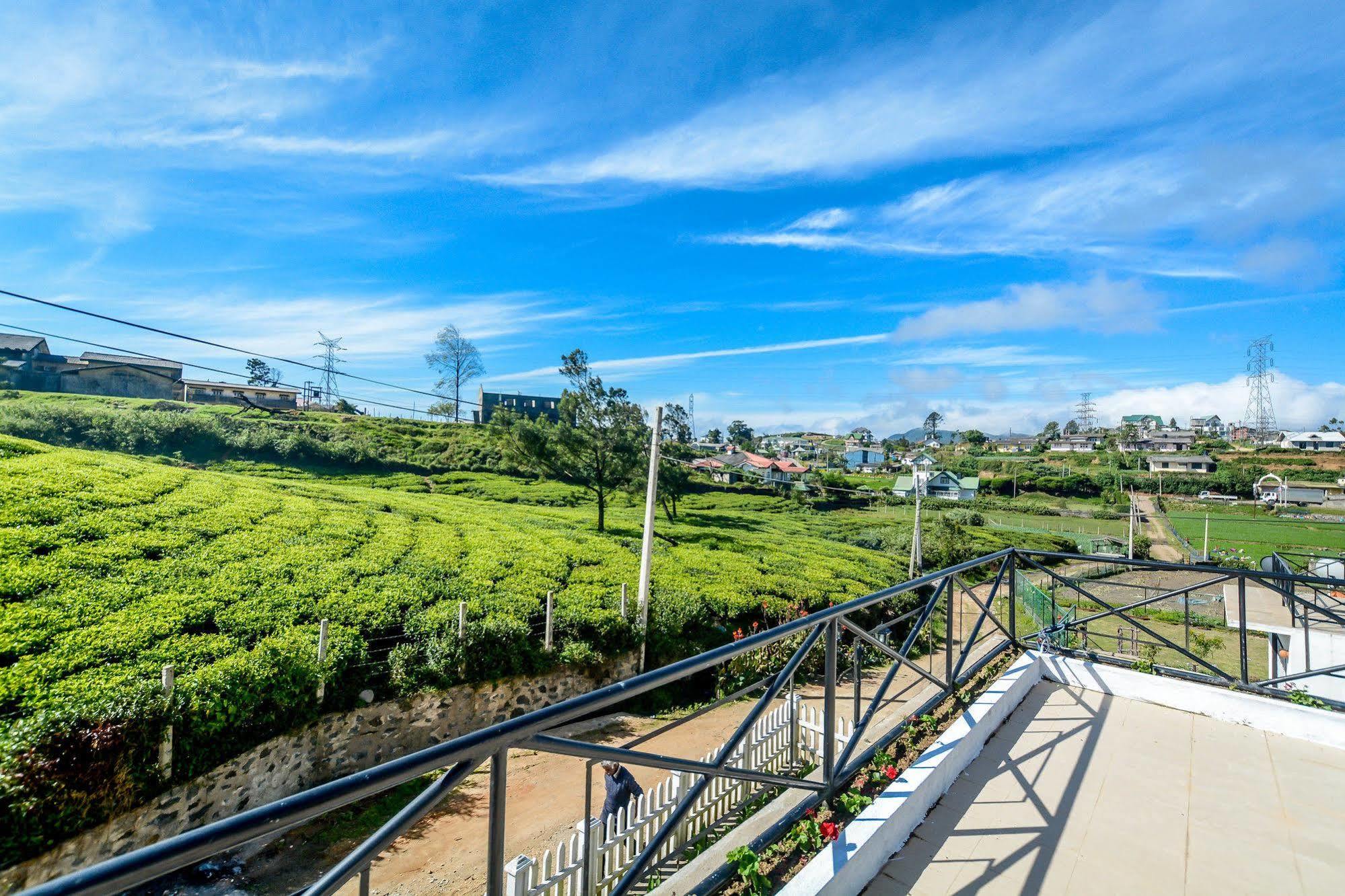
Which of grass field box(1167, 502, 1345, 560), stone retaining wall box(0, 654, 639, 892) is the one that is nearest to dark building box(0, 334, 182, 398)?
stone retaining wall box(0, 654, 639, 892)

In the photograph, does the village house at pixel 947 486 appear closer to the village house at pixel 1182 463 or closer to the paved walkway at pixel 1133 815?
the village house at pixel 1182 463

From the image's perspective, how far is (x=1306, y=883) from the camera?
6.33 feet

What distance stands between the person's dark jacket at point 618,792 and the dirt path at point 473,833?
75 centimetres

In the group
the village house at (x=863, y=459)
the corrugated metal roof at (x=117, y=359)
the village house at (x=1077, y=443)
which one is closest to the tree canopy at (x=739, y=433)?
the village house at (x=863, y=459)

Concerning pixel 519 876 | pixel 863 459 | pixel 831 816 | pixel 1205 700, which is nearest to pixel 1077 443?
pixel 863 459

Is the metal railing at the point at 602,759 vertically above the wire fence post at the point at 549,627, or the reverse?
the metal railing at the point at 602,759

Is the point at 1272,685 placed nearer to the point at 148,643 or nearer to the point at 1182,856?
the point at 1182,856

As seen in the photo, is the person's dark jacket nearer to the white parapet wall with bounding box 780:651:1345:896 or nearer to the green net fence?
the white parapet wall with bounding box 780:651:1345:896

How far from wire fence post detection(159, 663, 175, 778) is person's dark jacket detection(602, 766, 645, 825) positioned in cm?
404

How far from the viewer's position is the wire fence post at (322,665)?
6461mm

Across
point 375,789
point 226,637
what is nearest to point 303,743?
point 226,637

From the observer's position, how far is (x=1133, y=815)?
228 centimetres

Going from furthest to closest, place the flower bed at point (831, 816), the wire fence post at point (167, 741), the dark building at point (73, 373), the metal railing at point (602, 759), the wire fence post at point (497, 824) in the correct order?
the dark building at point (73, 373) < the wire fence post at point (167, 741) < the flower bed at point (831, 816) < the wire fence post at point (497, 824) < the metal railing at point (602, 759)

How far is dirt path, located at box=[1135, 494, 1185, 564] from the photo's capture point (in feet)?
103
